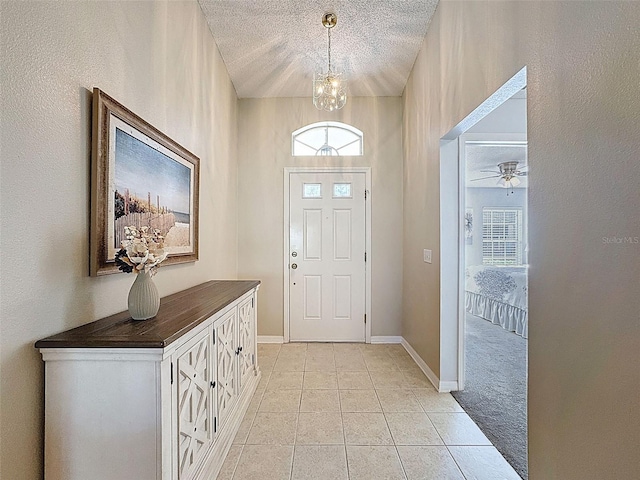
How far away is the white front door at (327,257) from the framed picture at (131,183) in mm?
1838

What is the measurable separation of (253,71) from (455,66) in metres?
2.10

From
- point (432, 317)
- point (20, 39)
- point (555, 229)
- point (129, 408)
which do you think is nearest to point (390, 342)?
point (432, 317)

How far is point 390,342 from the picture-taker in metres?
4.25

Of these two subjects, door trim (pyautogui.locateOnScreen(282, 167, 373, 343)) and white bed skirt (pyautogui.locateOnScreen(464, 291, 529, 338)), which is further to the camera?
white bed skirt (pyautogui.locateOnScreen(464, 291, 529, 338))

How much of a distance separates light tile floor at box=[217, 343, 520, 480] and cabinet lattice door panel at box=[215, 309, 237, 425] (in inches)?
9.7

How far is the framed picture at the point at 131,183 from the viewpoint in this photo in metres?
1.52

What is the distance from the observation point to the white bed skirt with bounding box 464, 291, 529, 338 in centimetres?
439

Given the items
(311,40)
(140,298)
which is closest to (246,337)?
(140,298)

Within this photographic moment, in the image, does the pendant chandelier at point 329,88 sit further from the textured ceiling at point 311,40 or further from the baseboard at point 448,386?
the baseboard at point 448,386

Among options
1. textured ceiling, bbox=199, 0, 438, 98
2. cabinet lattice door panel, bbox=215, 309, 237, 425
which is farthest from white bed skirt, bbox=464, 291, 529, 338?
cabinet lattice door panel, bbox=215, 309, 237, 425

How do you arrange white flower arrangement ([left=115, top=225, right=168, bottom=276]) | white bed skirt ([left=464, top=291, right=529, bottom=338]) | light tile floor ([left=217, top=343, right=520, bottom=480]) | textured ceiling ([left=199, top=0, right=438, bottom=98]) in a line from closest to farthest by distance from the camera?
white flower arrangement ([left=115, top=225, right=168, bottom=276]) < light tile floor ([left=217, top=343, right=520, bottom=480]) < textured ceiling ([left=199, top=0, right=438, bottom=98]) < white bed skirt ([left=464, top=291, right=529, bottom=338])

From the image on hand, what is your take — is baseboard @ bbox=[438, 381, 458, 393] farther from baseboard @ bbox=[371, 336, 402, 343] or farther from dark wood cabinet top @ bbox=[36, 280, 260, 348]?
dark wood cabinet top @ bbox=[36, 280, 260, 348]

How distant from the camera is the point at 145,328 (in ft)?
4.71

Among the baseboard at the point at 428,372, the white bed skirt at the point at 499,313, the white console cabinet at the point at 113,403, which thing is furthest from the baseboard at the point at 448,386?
the white console cabinet at the point at 113,403
